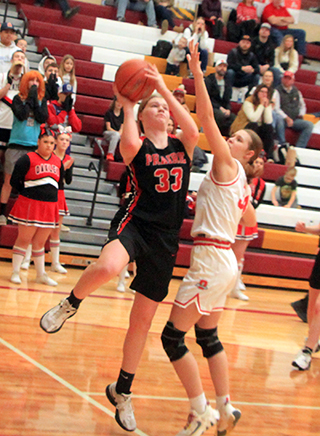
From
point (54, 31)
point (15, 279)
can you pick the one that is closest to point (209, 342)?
point (15, 279)

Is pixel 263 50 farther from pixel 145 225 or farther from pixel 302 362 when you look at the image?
pixel 145 225

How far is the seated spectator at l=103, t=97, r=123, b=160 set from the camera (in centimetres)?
801

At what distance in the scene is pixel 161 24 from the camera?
11.1m

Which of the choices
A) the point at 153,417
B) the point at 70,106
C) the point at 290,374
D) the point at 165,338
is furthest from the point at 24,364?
the point at 70,106

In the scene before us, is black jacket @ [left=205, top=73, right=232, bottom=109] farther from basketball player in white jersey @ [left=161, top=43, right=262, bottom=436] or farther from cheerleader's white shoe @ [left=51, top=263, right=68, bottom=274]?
basketball player in white jersey @ [left=161, top=43, right=262, bottom=436]

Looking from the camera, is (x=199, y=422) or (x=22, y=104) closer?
(x=199, y=422)

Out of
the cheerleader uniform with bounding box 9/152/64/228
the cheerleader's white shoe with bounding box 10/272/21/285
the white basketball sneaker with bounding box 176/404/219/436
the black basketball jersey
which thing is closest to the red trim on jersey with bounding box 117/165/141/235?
the black basketball jersey

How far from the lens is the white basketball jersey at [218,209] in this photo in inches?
111

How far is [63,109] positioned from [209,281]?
16.9 ft

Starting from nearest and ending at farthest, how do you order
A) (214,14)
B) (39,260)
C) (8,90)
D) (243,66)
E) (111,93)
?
(39,260) < (8,90) < (111,93) < (243,66) < (214,14)

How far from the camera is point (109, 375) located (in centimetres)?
357

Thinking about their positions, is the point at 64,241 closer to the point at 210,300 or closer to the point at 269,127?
the point at 269,127

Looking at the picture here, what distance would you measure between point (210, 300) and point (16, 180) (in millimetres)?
3511

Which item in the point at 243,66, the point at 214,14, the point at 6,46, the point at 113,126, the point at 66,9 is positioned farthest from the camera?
the point at 214,14
